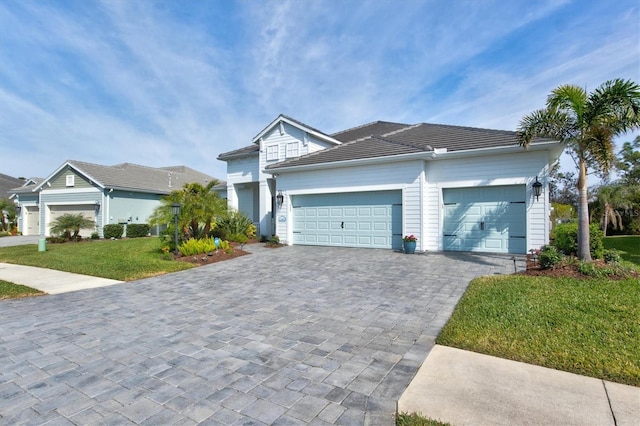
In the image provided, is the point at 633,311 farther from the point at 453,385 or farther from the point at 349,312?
the point at 349,312

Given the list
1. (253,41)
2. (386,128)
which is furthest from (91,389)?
(386,128)

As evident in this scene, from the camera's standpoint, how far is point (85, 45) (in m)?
10.6

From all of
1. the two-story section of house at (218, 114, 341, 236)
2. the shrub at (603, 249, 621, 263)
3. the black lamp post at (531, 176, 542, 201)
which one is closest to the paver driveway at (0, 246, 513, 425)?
the shrub at (603, 249, 621, 263)

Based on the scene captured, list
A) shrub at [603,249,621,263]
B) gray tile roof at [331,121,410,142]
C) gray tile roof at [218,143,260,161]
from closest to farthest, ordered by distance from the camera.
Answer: shrub at [603,249,621,263], gray tile roof at [218,143,260,161], gray tile roof at [331,121,410,142]

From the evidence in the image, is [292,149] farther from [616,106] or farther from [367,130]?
[616,106]

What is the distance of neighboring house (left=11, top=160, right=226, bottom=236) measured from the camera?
20.1 m

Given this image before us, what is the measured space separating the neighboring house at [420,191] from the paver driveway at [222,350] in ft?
15.4

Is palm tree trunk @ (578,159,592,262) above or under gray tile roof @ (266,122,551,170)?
under

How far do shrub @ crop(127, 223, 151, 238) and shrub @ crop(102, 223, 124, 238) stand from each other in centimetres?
53

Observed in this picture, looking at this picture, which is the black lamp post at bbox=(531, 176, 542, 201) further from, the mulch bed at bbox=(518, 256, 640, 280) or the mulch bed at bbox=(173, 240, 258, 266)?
the mulch bed at bbox=(173, 240, 258, 266)

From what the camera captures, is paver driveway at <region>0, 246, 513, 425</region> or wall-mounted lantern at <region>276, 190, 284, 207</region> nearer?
paver driveway at <region>0, 246, 513, 425</region>

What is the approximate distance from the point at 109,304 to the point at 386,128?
1616 centimetres

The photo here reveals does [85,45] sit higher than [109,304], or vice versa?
[85,45]

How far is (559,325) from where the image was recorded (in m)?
4.15
